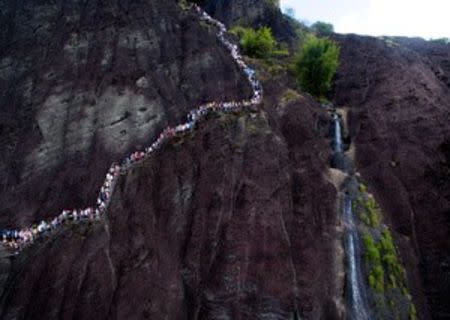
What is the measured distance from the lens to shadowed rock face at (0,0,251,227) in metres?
34.6

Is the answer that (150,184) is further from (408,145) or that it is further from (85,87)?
(408,145)

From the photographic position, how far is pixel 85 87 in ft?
128

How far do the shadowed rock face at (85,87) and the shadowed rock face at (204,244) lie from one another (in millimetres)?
3394

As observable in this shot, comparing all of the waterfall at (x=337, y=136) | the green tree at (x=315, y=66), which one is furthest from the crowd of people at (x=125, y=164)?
the green tree at (x=315, y=66)

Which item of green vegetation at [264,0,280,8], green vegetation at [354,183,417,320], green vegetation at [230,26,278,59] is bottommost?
green vegetation at [354,183,417,320]

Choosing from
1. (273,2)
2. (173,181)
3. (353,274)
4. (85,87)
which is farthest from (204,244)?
(273,2)

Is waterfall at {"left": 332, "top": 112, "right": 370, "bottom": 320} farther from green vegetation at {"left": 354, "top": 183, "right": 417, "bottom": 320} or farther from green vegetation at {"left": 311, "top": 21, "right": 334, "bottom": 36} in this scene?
green vegetation at {"left": 311, "top": 21, "right": 334, "bottom": 36}

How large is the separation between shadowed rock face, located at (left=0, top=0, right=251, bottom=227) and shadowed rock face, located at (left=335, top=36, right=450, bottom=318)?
15109mm

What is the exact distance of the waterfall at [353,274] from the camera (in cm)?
3638

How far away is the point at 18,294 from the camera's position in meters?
28.5

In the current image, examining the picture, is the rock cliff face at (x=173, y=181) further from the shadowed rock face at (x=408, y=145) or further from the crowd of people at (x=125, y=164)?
the crowd of people at (x=125, y=164)

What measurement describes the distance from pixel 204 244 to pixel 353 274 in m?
11.5

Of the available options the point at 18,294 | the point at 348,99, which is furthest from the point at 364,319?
the point at 348,99

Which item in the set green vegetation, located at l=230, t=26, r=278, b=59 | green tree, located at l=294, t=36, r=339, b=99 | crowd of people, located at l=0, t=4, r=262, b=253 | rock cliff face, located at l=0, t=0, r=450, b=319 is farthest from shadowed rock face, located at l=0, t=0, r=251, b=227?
green tree, located at l=294, t=36, r=339, b=99
